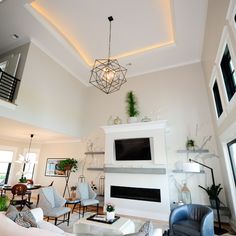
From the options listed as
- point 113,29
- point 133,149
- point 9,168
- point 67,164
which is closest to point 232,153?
point 133,149

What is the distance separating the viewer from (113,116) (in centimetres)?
680

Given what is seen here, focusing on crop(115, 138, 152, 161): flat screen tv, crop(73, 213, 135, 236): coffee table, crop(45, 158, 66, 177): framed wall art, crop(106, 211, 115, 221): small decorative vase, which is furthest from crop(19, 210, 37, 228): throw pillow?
crop(45, 158, 66, 177): framed wall art

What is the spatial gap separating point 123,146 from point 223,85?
353 centimetres

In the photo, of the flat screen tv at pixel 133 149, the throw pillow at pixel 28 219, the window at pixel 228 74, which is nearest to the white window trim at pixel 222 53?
the window at pixel 228 74

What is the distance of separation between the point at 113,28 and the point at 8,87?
3.55 m

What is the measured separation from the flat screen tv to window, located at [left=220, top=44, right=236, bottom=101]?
8.88 ft

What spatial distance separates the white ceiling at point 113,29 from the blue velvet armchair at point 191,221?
463cm

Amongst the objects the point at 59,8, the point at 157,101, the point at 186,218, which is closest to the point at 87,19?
the point at 59,8

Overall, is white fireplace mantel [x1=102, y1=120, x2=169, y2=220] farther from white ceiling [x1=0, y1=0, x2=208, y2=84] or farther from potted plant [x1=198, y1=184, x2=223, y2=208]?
white ceiling [x1=0, y1=0, x2=208, y2=84]

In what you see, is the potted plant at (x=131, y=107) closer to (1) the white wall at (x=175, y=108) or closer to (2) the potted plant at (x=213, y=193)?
(1) the white wall at (x=175, y=108)

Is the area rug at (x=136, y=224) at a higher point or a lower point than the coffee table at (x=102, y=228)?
lower

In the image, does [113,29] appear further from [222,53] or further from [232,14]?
[232,14]

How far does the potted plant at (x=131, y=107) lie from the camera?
19.1ft

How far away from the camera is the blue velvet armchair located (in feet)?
9.12
